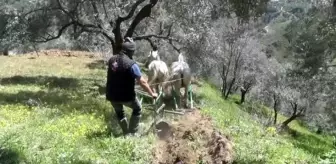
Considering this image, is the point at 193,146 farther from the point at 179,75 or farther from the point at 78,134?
the point at 179,75

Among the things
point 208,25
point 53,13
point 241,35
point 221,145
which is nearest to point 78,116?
point 221,145

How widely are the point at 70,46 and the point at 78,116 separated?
38453 mm

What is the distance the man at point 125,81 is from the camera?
11.2m

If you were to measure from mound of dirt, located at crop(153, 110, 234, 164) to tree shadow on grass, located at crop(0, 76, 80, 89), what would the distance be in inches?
452

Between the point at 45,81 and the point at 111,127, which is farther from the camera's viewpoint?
the point at 45,81

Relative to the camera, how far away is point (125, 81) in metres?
11.3

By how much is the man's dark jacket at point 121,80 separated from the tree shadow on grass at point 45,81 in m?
11.9

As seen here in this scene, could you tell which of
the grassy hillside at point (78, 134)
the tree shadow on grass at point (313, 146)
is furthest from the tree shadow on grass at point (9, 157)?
the tree shadow on grass at point (313, 146)

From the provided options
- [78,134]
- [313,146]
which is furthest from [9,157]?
[313,146]

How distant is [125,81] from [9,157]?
326cm

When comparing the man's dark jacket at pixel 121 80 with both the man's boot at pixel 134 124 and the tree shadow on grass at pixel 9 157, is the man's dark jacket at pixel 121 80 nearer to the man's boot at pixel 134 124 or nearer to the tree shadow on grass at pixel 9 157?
the man's boot at pixel 134 124

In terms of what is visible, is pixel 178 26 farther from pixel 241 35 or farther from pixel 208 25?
pixel 241 35

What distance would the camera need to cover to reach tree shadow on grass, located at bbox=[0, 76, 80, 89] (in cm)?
2341

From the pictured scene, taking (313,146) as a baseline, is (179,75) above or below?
above
